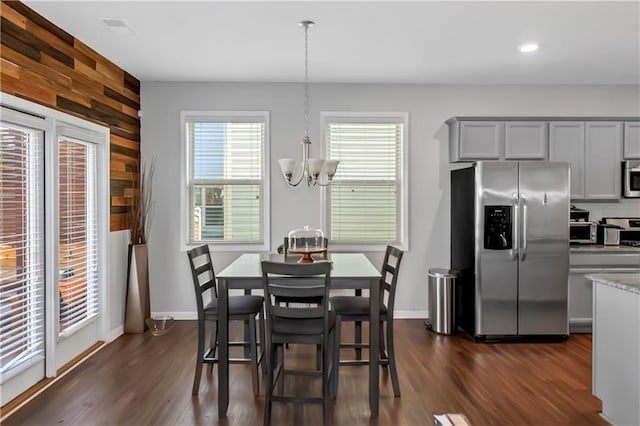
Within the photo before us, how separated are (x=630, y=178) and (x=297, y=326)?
4.29 metres

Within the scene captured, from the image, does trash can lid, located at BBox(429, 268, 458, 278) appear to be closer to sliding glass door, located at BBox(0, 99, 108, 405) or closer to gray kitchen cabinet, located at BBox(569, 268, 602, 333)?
gray kitchen cabinet, located at BBox(569, 268, 602, 333)

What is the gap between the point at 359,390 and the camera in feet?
10.9

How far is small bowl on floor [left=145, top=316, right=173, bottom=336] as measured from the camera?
475 cm

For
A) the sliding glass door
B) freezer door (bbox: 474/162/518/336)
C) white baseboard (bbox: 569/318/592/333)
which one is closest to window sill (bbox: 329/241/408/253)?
freezer door (bbox: 474/162/518/336)

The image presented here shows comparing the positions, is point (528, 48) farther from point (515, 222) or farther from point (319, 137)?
point (319, 137)

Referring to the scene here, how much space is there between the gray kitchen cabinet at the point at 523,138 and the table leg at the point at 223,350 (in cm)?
350

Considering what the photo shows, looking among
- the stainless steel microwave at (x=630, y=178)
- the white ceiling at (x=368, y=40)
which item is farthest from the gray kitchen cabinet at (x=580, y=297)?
the white ceiling at (x=368, y=40)

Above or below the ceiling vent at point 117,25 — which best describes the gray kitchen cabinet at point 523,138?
below

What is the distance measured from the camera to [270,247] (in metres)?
5.28

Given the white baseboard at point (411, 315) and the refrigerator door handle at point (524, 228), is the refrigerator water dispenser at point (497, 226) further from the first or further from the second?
the white baseboard at point (411, 315)

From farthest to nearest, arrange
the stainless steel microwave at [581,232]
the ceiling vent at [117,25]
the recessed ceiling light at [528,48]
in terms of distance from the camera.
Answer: the stainless steel microwave at [581,232], the recessed ceiling light at [528,48], the ceiling vent at [117,25]

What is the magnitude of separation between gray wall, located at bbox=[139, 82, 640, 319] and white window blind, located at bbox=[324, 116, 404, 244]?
0.56ft

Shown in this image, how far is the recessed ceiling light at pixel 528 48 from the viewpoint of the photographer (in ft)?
13.0

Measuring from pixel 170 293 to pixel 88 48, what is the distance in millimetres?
2693
